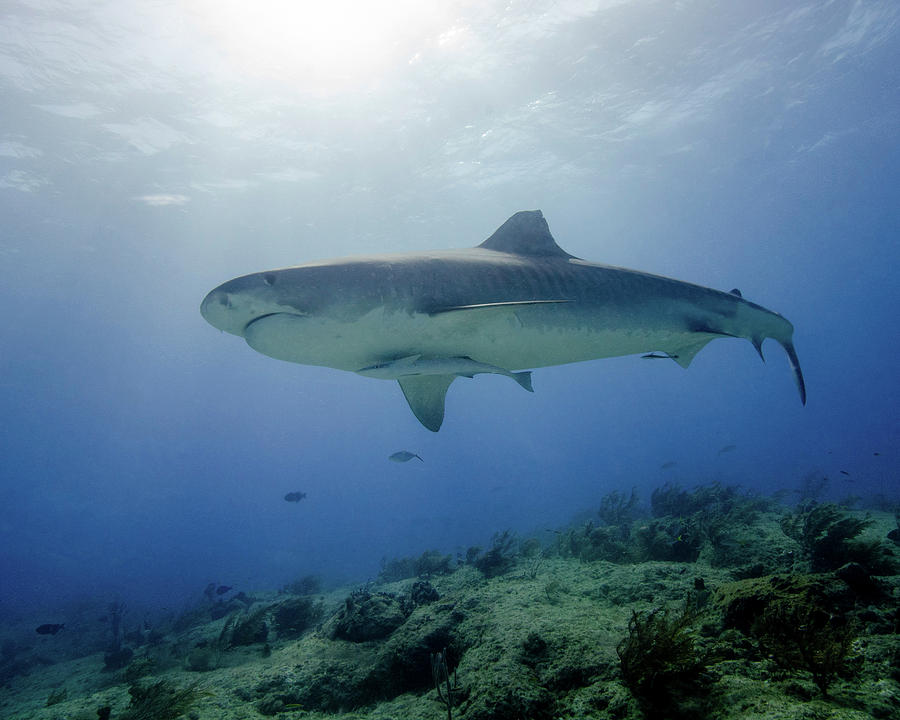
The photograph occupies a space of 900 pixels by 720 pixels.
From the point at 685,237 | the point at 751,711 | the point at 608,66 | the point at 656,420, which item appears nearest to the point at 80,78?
the point at 608,66

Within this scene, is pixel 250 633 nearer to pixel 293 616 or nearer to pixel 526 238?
pixel 293 616

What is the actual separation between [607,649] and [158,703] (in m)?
4.15

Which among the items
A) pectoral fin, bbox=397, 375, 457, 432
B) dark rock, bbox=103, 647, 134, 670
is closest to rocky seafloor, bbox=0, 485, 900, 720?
dark rock, bbox=103, 647, 134, 670

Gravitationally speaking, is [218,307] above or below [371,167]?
below

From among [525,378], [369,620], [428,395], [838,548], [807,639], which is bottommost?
[369,620]

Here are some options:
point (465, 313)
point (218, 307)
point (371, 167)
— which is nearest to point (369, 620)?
point (465, 313)

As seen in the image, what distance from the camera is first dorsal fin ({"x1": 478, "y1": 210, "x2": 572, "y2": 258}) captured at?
4801mm

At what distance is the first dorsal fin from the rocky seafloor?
361cm

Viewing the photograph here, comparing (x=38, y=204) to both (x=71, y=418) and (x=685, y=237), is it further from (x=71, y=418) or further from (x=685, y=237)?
(x=71, y=418)

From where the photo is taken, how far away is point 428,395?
15.9ft

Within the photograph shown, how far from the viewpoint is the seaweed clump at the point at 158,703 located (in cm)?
371

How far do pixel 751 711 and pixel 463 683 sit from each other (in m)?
1.89

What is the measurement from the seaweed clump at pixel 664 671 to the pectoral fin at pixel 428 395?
2708 mm

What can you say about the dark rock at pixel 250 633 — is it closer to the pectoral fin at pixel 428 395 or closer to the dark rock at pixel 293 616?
the dark rock at pixel 293 616
